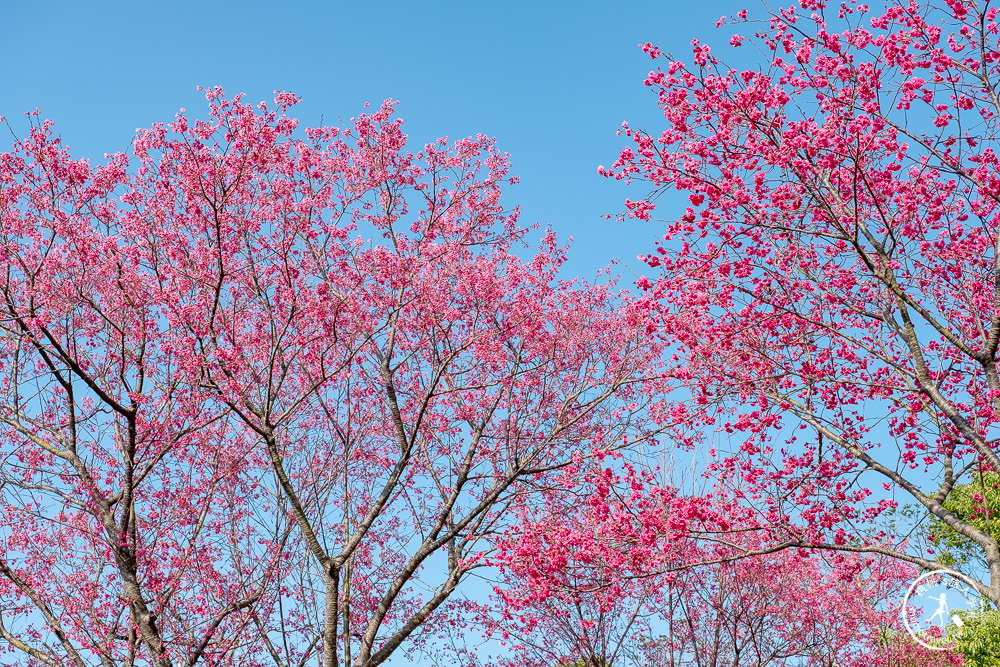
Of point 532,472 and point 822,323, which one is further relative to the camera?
point 532,472

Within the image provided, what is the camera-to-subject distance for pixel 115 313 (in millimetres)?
11812

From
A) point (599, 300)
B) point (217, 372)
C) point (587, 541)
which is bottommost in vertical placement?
point (587, 541)

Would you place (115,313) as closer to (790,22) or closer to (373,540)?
(373,540)

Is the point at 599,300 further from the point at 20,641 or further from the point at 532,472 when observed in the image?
the point at 20,641

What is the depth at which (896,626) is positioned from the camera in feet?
55.4

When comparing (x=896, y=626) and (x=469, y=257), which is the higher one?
(x=469, y=257)

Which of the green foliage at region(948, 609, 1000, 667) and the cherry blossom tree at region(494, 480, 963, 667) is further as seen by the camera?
the green foliage at region(948, 609, 1000, 667)

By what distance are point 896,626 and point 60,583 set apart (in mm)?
15910

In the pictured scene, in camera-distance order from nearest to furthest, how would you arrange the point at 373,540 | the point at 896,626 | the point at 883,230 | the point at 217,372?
the point at 883,230 → the point at 217,372 → the point at 373,540 → the point at 896,626

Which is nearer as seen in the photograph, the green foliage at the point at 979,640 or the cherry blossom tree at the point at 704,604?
the cherry blossom tree at the point at 704,604

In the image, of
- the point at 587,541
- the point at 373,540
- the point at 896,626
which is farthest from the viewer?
the point at 896,626

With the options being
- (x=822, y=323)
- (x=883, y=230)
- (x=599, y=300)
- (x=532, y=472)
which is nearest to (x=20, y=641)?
(x=532, y=472)

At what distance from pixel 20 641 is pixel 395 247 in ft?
25.4

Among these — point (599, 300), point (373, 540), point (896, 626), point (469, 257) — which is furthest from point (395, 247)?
point (896, 626)
